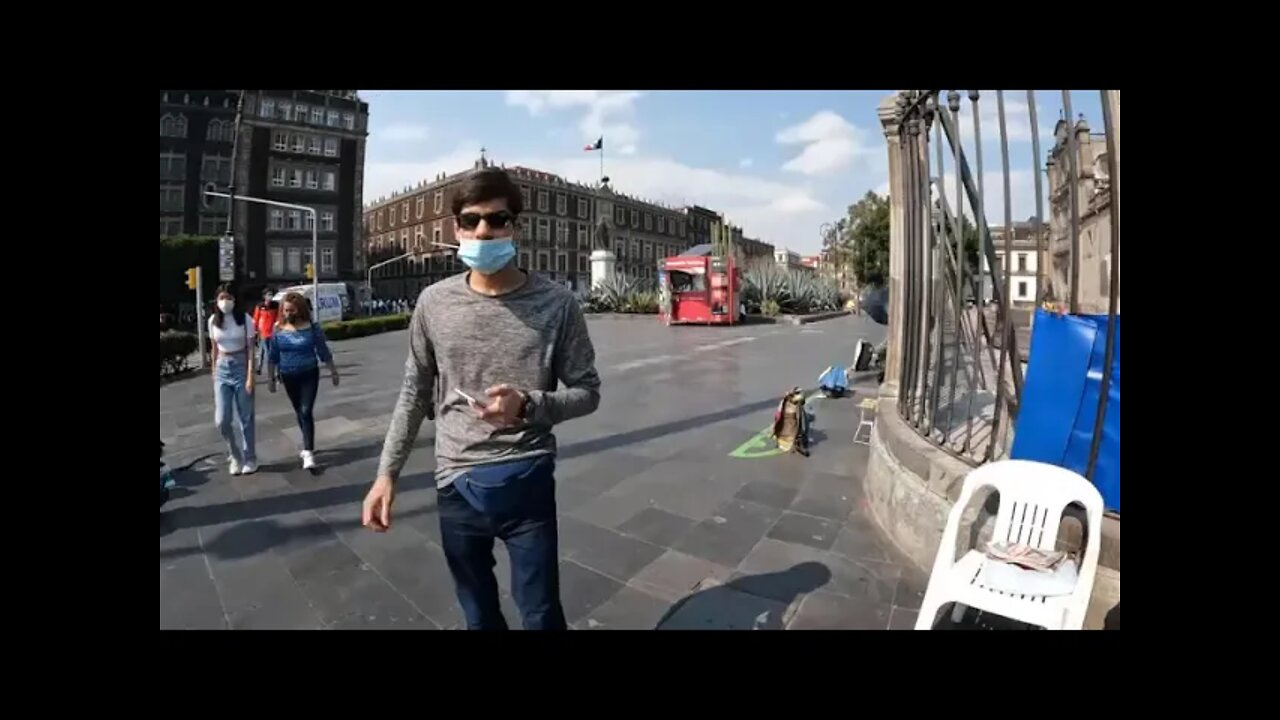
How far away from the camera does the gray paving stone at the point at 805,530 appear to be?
3.33 meters

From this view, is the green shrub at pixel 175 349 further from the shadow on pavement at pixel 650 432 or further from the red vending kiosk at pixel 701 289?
the red vending kiosk at pixel 701 289

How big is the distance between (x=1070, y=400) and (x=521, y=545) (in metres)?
2.43

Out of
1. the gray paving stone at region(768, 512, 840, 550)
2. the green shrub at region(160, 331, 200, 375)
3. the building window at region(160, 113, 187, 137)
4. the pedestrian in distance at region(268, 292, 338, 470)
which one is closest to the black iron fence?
the gray paving stone at region(768, 512, 840, 550)

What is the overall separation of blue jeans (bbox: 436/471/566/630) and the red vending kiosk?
22.0 meters

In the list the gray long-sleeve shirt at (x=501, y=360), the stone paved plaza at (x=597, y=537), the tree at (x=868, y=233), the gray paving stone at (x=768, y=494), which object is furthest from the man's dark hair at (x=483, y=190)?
the tree at (x=868, y=233)

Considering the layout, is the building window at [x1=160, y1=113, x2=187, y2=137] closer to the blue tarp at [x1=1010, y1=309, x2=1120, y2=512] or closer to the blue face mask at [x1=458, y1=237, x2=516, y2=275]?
the blue face mask at [x1=458, y1=237, x2=516, y2=275]

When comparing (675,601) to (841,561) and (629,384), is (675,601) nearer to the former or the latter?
(841,561)

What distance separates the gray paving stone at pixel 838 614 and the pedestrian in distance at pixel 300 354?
381 centimetres

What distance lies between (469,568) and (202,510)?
3.04 metres

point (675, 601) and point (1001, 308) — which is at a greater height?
point (1001, 308)

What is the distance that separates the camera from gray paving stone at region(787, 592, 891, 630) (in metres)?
2.52
